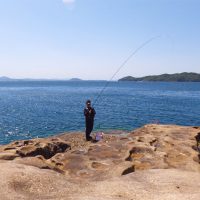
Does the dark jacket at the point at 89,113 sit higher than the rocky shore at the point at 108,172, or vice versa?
the dark jacket at the point at 89,113

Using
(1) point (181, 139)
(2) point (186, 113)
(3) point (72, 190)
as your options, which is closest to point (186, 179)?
(3) point (72, 190)

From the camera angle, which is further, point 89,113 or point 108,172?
point 89,113

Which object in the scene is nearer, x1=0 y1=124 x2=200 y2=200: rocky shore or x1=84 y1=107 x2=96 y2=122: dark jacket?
x1=0 y1=124 x2=200 y2=200: rocky shore

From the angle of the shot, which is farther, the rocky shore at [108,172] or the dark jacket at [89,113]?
the dark jacket at [89,113]

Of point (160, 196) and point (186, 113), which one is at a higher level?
point (160, 196)

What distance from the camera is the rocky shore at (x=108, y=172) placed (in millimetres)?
9297

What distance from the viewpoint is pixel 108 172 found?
12.4 m

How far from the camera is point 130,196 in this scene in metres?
9.14

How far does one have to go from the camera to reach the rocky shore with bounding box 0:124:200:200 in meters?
9.30

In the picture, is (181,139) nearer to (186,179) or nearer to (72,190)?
(186,179)

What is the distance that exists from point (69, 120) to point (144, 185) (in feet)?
140

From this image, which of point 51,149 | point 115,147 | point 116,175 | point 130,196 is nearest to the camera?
point 130,196

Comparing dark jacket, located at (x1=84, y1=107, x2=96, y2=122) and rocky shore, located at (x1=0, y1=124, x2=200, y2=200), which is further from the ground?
dark jacket, located at (x1=84, y1=107, x2=96, y2=122)

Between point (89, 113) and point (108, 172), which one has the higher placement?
point (89, 113)
